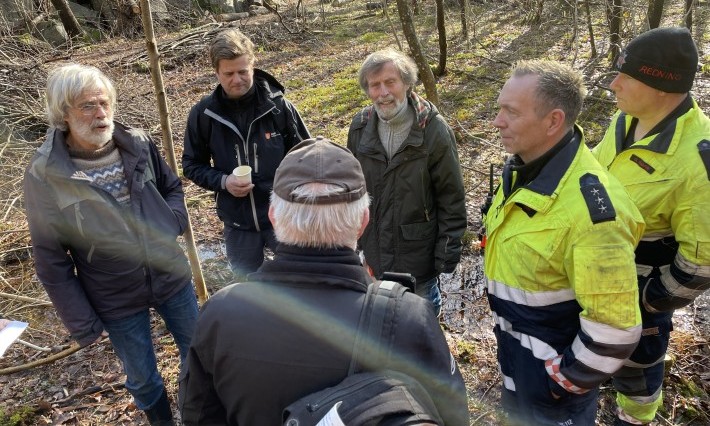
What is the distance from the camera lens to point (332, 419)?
1151 millimetres

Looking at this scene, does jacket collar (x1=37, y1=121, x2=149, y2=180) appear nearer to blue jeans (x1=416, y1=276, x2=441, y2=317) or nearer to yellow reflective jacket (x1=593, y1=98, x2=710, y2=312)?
blue jeans (x1=416, y1=276, x2=441, y2=317)

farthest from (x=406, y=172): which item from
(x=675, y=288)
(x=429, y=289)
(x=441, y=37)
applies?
(x=441, y=37)

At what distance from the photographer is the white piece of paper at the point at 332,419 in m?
1.14

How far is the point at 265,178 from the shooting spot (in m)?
3.35

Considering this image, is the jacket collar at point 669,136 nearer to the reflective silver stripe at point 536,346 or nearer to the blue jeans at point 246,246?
the reflective silver stripe at point 536,346

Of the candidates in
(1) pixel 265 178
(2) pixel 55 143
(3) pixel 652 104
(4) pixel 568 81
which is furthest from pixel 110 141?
(3) pixel 652 104

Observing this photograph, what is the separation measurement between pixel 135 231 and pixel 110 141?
1.73 ft

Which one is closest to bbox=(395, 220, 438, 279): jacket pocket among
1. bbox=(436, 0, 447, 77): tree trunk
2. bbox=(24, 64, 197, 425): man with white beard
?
bbox=(24, 64, 197, 425): man with white beard

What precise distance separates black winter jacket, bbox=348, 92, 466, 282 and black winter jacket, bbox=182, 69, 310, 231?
22.8 inches

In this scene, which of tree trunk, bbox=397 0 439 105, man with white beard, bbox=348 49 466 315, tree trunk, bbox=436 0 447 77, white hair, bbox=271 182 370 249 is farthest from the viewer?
tree trunk, bbox=436 0 447 77

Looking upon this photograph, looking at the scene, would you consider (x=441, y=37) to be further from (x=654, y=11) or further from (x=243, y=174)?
(x=243, y=174)

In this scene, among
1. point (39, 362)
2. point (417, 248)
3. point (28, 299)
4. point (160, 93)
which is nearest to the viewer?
point (160, 93)

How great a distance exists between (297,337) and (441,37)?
9.91m

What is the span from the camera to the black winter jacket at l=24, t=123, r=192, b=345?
93.7 inches
